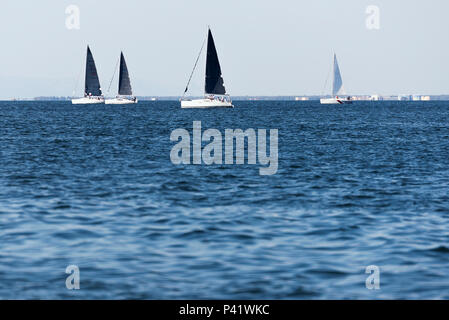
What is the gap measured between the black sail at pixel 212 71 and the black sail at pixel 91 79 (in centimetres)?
6087

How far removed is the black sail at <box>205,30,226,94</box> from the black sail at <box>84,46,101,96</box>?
60.9m

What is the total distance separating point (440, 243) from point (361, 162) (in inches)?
909

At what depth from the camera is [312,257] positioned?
52.5ft

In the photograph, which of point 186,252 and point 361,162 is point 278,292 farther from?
point 361,162

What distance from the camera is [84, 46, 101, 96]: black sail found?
609 feet

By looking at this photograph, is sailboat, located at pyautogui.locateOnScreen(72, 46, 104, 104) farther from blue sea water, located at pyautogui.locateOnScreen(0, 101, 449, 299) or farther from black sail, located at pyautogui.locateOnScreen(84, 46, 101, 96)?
blue sea water, located at pyautogui.locateOnScreen(0, 101, 449, 299)

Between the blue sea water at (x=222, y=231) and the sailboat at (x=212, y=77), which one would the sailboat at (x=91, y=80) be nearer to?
the sailboat at (x=212, y=77)

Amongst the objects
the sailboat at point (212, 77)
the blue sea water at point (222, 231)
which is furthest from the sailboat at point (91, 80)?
the blue sea water at point (222, 231)

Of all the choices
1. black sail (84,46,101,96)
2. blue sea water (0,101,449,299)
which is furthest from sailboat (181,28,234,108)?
blue sea water (0,101,449,299)

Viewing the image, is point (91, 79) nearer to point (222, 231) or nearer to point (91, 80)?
point (91, 80)

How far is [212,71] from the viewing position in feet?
429

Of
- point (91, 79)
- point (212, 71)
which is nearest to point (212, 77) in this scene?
point (212, 71)

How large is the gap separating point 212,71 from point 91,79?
70316 mm
